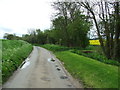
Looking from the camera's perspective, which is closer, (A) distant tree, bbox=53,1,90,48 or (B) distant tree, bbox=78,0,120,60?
(B) distant tree, bbox=78,0,120,60

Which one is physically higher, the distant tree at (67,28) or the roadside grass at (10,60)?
the distant tree at (67,28)

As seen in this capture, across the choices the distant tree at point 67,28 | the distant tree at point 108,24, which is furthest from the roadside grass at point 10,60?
the distant tree at point 67,28

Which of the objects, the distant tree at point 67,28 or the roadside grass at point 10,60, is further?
the distant tree at point 67,28

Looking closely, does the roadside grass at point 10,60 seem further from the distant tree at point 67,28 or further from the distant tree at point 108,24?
the distant tree at point 67,28

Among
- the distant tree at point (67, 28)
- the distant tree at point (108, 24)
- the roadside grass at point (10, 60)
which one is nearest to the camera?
the roadside grass at point (10, 60)

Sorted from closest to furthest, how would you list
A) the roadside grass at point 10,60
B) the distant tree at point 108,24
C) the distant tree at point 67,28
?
1. the roadside grass at point 10,60
2. the distant tree at point 108,24
3. the distant tree at point 67,28

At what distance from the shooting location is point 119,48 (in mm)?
19594

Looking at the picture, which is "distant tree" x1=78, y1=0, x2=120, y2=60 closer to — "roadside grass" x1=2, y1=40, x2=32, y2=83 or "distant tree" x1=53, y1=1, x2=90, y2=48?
"roadside grass" x1=2, y1=40, x2=32, y2=83

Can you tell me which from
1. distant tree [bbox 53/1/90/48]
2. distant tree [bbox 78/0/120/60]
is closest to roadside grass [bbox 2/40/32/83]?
distant tree [bbox 78/0/120/60]

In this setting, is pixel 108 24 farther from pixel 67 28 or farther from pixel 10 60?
pixel 67 28

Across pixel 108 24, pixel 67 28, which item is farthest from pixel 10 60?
pixel 67 28

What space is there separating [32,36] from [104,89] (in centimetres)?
10656

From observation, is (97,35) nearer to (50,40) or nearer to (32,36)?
(50,40)

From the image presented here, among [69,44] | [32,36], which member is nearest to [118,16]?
[69,44]
